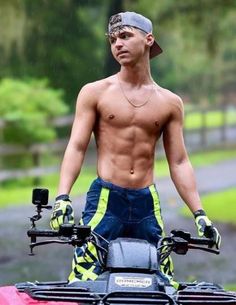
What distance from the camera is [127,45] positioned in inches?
209

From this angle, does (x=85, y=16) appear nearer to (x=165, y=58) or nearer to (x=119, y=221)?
(x=165, y=58)

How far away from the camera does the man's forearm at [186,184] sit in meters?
5.38

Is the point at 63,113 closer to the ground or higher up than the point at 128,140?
higher up

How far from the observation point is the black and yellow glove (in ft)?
16.0

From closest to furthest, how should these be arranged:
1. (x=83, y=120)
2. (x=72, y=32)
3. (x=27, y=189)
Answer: (x=83, y=120)
(x=27, y=189)
(x=72, y=32)

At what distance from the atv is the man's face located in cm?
86

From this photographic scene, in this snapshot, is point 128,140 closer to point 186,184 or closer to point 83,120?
point 83,120

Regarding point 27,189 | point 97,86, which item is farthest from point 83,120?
point 27,189

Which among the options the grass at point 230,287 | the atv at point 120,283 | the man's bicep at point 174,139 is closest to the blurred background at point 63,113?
the grass at point 230,287

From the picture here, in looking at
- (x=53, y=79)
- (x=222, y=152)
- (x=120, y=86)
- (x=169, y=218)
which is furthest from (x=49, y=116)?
(x=120, y=86)

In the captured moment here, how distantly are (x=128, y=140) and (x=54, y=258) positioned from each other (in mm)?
5902

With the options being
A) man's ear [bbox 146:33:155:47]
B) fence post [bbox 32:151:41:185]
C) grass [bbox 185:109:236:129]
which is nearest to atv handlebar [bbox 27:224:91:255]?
man's ear [bbox 146:33:155:47]

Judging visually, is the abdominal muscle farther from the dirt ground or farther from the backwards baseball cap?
the dirt ground

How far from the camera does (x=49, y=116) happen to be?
20141mm
